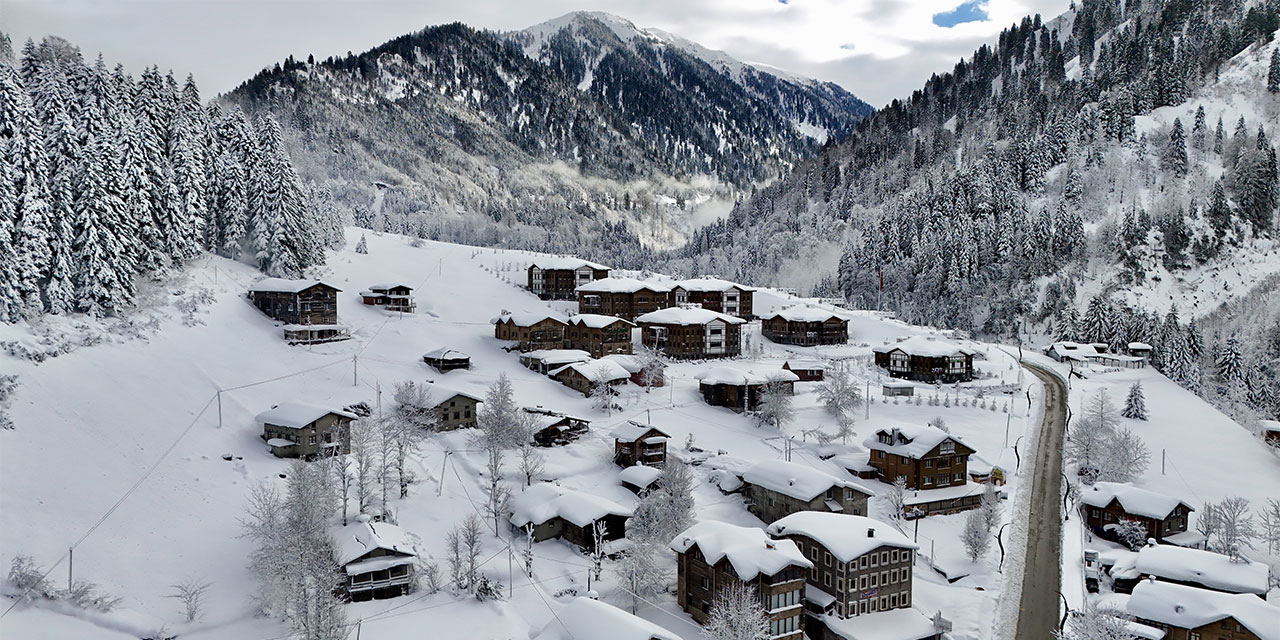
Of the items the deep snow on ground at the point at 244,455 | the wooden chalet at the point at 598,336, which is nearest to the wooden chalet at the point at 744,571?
the deep snow on ground at the point at 244,455

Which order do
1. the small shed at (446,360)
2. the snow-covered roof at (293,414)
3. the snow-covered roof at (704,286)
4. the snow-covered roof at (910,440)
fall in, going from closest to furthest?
the snow-covered roof at (293,414)
the snow-covered roof at (910,440)
the small shed at (446,360)
the snow-covered roof at (704,286)

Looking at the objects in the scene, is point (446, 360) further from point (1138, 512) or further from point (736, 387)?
point (1138, 512)

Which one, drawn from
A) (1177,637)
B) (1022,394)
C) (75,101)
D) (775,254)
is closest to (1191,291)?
(1022,394)

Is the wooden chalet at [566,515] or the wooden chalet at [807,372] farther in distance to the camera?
the wooden chalet at [807,372]

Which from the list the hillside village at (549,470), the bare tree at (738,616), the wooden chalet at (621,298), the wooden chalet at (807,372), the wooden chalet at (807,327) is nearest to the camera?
the bare tree at (738,616)

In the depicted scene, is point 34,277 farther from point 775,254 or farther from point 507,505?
point 775,254

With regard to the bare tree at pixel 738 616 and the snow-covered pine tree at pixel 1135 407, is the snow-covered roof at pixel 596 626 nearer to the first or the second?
the bare tree at pixel 738 616
